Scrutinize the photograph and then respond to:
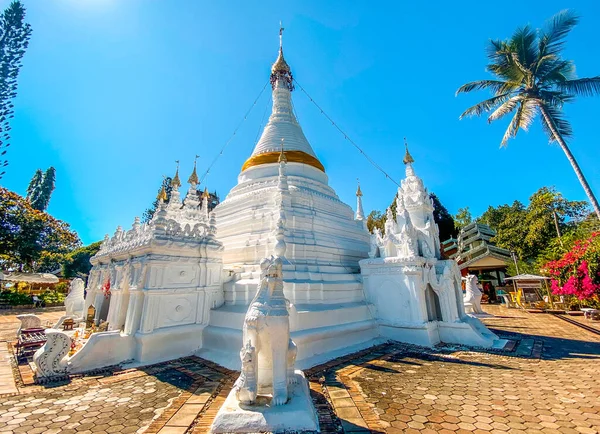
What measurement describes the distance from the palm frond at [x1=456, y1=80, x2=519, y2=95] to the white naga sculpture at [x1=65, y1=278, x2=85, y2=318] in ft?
87.4

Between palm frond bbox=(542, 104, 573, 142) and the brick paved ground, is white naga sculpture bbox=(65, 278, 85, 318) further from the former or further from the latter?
palm frond bbox=(542, 104, 573, 142)

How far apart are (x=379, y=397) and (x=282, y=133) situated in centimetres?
1560

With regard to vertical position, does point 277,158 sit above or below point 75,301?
above

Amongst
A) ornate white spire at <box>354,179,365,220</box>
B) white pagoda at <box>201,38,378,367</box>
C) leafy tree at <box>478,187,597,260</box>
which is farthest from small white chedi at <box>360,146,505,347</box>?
leafy tree at <box>478,187,597,260</box>

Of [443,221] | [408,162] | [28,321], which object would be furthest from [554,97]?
[443,221]

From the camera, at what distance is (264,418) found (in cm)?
422

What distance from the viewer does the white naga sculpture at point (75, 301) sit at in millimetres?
16578

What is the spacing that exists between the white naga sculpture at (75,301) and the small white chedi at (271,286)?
116 inches

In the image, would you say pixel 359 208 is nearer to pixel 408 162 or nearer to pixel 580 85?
pixel 408 162

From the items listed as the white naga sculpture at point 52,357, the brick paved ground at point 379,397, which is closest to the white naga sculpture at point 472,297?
the brick paved ground at point 379,397

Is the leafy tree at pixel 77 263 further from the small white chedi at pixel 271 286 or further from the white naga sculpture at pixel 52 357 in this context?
the white naga sculpture at pixel 52 357

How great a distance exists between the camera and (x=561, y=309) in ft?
68.5

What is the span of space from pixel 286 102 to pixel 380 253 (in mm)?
13580

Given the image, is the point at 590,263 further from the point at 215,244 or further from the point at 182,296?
the point at 182,296
